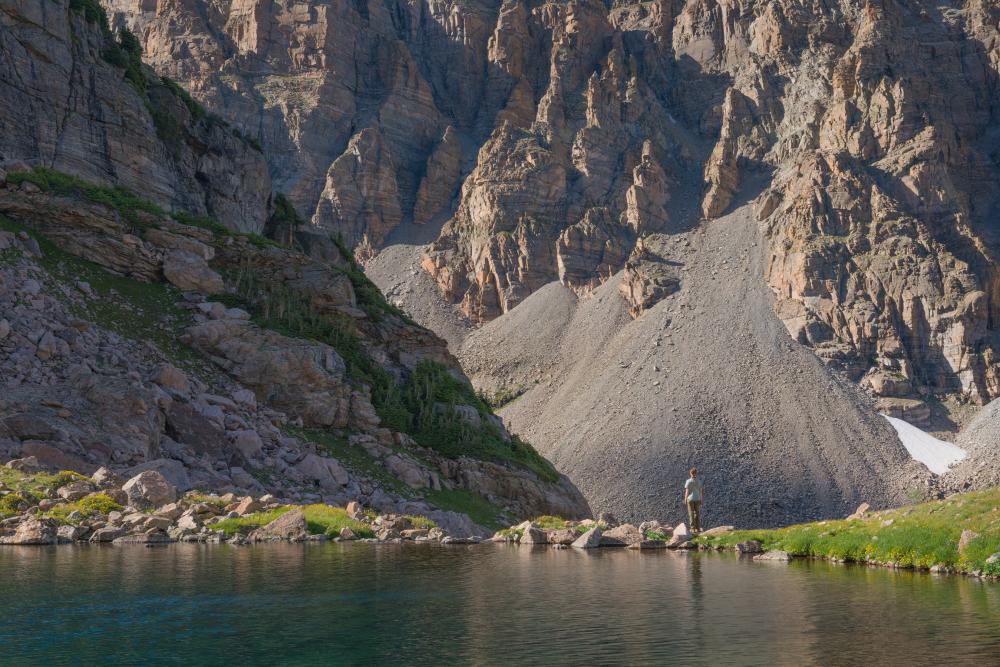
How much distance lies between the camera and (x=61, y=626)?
13.7 meters

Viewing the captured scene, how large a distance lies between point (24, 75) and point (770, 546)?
A: 57.1 m

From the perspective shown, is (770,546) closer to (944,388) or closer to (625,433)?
(625,433)

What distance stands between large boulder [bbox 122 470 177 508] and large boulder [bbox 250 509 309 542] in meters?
4.70

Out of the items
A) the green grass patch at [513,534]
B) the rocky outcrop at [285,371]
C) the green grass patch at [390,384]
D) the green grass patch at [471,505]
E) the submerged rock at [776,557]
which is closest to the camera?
the submerged rock at [776,557]

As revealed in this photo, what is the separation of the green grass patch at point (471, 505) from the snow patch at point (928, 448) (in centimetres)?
8377

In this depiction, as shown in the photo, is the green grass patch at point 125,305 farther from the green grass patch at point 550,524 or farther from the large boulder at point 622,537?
the large boulder at point 622,537

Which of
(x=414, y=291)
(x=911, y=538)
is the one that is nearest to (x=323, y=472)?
(x=911, y=538)

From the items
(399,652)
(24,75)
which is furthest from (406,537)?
(24,75)

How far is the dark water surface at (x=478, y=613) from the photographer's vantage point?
12.1 m

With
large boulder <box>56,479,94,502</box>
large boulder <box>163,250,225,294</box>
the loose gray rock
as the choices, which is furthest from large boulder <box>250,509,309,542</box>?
large boulder <box>163,250,225,294</box>

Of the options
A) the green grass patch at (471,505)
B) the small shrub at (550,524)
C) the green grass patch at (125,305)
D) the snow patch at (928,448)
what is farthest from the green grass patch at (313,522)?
the snow patch at (928,448)

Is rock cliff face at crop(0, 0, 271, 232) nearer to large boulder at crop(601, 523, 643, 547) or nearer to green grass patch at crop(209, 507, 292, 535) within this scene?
green grass patch at crop(209, 507, 292, 535)

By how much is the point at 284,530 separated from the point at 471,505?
68.9 ft

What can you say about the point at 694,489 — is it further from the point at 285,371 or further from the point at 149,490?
the point at 285,371
